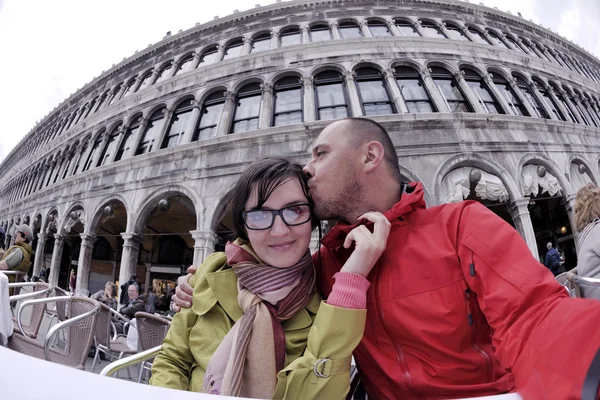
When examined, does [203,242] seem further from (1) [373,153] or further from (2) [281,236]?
(1) [373,153]

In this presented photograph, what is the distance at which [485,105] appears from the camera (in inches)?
436

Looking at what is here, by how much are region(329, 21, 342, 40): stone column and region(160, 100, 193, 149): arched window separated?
7.00 metres

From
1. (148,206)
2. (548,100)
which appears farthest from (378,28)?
(148,206)

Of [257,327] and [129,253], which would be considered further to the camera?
[129,253]

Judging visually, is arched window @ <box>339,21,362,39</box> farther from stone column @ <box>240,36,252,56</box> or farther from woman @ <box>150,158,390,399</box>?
woman @ <box>150,158,390,399</box>

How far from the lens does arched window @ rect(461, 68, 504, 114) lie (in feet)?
36.4

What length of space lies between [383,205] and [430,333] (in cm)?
66

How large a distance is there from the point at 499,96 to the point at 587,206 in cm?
1022

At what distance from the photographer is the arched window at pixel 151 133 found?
12089 millimetres

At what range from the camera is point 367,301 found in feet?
4.50

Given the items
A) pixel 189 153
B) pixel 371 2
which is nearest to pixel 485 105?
pixel 371 2

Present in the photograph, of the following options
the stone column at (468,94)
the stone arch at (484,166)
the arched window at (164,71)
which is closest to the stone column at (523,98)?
the stone column at (468,94)

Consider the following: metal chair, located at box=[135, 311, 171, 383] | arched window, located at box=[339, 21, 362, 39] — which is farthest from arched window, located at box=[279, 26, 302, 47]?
metal chair, located at box=[135, 311, 171, 383]

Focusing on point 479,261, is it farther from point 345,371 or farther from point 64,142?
point 64,142
